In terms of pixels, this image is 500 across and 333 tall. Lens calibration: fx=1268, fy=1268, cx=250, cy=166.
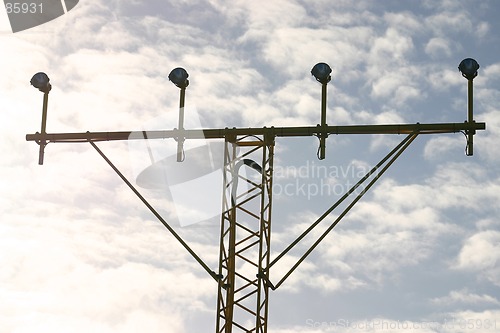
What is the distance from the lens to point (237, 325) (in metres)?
31.5

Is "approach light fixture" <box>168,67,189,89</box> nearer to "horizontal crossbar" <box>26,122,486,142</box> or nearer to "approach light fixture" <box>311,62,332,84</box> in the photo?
"horizontal crossbar" <box>26,122,486,142</box>

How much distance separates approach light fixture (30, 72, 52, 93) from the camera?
34.5 m

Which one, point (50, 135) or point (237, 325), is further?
point (50, 135)

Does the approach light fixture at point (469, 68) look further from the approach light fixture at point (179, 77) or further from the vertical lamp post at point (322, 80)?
the approach light fixture at point (179, 77)

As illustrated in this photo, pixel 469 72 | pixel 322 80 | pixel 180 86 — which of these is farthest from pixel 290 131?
pixel 469 72

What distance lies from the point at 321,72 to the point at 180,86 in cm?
385

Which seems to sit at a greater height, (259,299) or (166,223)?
(166,223)

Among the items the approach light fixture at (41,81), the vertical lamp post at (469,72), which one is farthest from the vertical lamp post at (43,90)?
the vertical lamp post at (469,72)

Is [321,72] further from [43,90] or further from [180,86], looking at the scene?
[43,90]

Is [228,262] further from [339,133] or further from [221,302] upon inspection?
[339,133]

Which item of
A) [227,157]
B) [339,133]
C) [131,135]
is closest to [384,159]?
[339,133]

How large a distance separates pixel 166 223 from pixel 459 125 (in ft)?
25.8

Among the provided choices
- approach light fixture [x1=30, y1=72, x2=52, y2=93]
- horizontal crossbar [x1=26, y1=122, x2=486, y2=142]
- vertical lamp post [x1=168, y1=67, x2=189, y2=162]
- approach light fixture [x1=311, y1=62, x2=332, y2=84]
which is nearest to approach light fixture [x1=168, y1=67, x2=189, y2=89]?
vertical lamp post [x1=168, y1=67, x2=189, y2=162]

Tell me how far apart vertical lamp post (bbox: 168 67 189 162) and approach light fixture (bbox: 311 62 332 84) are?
3456mm
